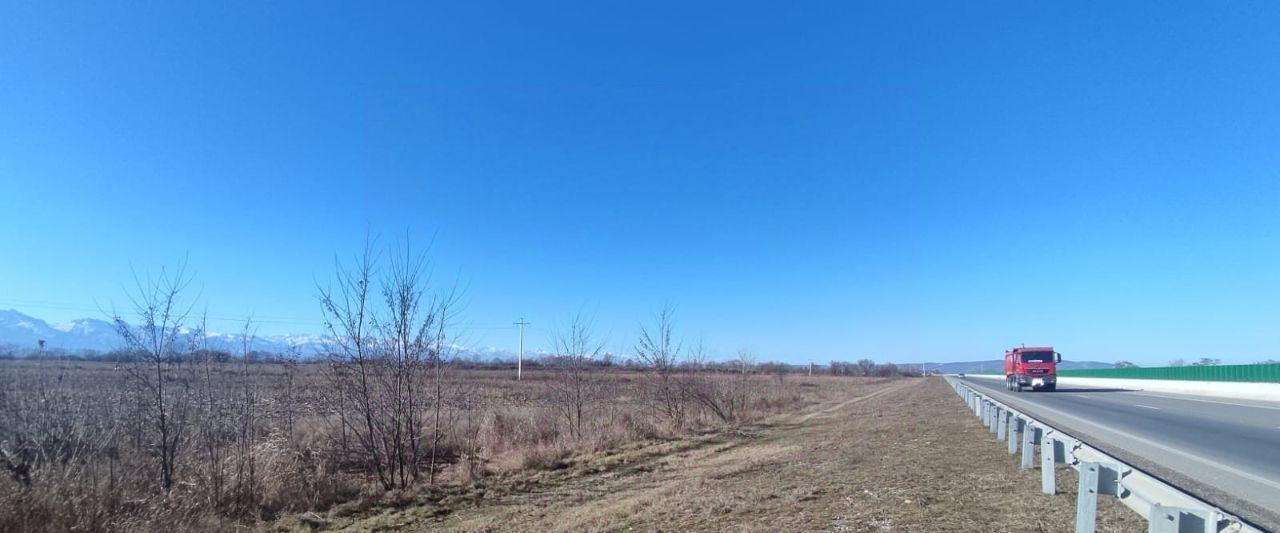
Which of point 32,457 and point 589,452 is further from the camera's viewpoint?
point 589,452

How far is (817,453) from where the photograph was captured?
12.7m

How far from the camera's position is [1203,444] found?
13.5 metres

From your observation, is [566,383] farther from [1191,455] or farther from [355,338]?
[1191,455]

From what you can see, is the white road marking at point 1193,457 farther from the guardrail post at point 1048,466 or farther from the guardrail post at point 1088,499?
the guardrail post at point 1088,499

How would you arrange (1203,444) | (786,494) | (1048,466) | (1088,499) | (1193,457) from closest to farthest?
(1088,499), (1048,466), (786,494), (1193,457), (1203,444)

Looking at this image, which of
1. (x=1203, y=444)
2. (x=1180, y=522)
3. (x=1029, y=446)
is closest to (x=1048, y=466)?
(x=1029, y=446)

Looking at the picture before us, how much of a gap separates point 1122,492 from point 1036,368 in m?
43.7

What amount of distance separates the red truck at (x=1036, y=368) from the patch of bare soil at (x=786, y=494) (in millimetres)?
32424

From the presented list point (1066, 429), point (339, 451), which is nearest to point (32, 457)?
point (339, 451)

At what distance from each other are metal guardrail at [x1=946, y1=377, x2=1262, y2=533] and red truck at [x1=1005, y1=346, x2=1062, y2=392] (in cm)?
3886

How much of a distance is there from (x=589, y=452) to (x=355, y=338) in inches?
264

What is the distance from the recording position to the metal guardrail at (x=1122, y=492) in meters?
3.71

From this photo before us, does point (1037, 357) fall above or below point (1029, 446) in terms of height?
below

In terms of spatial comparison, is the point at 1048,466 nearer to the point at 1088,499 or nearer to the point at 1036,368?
the point at 1088,499
